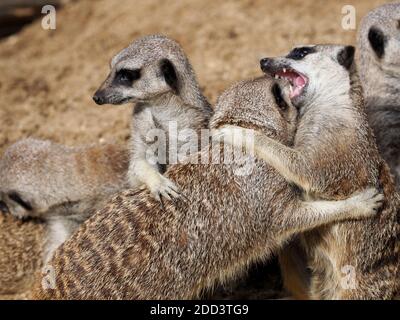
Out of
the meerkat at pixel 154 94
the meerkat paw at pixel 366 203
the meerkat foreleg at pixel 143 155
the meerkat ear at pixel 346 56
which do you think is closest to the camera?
the meerkat paw at pixel 366 203

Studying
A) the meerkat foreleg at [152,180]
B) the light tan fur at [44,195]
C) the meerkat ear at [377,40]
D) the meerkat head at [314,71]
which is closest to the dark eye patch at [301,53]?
the meerkat head at [314,71]

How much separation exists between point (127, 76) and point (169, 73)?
221mm

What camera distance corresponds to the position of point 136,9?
7.58 m

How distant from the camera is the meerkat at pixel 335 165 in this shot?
3717mm

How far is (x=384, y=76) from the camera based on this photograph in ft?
15.5

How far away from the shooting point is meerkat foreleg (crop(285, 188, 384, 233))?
370 cm

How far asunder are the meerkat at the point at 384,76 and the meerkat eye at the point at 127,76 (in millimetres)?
1384

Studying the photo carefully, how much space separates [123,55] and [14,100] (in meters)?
2.36

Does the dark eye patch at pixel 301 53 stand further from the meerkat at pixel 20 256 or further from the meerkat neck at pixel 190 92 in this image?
the meerkat at pixel 20 256

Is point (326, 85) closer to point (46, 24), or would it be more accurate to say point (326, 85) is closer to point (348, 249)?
point (348, 249)

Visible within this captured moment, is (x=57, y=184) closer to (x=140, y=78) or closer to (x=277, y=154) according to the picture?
(x=140, y=78)

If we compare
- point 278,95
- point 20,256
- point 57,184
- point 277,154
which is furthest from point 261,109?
point 20,256

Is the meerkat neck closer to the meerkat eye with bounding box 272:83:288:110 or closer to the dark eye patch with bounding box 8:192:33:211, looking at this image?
the meerkat eye with bounding box 272:83:288:110

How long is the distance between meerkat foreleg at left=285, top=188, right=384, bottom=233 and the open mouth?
58 centimetres
